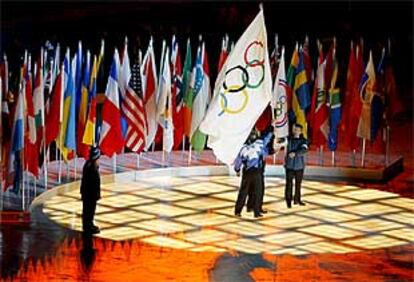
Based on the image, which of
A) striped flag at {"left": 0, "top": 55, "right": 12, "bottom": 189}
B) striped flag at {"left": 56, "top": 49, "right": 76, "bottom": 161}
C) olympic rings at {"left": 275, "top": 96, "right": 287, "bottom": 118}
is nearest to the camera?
striped flag at {"left": 0, "top": 55, "right": 12, "bottom": 189}

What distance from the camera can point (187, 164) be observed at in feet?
79.1

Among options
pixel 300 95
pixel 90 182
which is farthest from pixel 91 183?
pixel 300 95

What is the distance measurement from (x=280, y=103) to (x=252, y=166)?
9.64 ft

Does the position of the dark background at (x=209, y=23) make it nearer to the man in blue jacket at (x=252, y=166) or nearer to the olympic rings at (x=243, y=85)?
the man in blue jacket at (x=252, y=166)

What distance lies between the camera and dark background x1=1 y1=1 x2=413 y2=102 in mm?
34062

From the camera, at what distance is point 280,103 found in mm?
21969

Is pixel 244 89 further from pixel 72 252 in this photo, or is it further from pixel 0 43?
pixel 0 43

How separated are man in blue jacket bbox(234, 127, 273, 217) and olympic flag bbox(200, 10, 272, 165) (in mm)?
2731

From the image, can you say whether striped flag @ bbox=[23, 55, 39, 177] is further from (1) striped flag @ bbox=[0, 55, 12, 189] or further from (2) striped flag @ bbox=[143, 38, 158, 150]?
(2) striped flag @ bbox=[143, 38, 158, 150]

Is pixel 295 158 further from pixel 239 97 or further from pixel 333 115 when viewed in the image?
pixel 239 97

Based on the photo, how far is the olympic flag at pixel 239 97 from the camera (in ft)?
53.7

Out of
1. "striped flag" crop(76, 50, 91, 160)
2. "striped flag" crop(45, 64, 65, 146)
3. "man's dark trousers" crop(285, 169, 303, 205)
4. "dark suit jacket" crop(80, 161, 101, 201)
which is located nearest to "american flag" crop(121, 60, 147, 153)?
"striped flag" crop(76, 50, 91, 160)

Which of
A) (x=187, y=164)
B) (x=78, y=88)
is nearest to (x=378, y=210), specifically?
(x=187, y=164)

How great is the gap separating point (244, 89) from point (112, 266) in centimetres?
341
